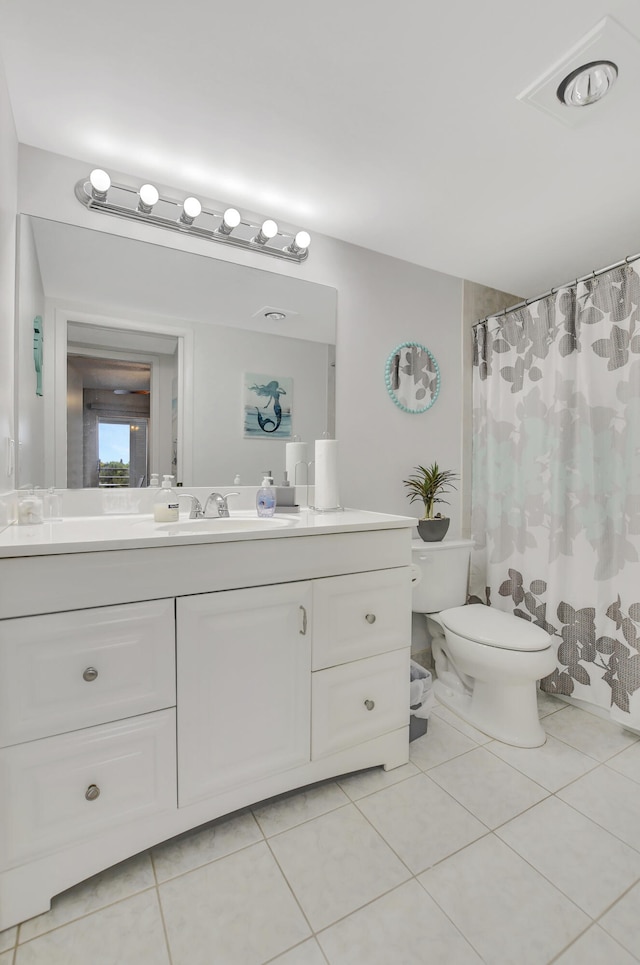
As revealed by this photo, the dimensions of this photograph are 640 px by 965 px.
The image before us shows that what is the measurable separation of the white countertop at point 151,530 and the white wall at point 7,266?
0.24 m

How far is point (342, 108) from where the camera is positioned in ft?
4.53

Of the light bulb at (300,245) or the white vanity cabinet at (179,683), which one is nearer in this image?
the white vanity cabinet at (179,683)

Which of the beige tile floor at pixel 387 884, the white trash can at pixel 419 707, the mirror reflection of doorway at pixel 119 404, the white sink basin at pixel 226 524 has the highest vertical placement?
the mirror reflection of doorway at pixel 119 404

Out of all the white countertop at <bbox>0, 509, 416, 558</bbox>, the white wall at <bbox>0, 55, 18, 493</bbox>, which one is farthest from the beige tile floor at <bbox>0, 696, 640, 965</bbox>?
the white wall at <bbox>0, 55, 18, 493</bbox>

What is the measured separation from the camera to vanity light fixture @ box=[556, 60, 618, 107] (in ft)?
4.02

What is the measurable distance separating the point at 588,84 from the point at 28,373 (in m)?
1.92

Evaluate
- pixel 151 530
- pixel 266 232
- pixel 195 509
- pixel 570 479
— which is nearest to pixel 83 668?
pixel 151 530

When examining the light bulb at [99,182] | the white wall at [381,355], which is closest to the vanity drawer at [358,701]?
the white wall at [381,355]

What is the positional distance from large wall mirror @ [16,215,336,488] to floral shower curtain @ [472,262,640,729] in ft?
3.20

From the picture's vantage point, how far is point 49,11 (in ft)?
3.61

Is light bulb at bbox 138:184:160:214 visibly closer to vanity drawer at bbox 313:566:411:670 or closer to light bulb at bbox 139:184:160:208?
light bulb at bbox 139:184:160:208

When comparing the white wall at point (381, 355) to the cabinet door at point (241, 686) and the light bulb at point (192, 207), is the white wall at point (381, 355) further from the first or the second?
the cabinet door at point (241, 686)

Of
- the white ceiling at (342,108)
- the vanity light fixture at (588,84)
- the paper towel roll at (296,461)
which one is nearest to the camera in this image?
the white ceiling at (342,108)

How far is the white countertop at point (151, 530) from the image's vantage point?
1.07 metres
